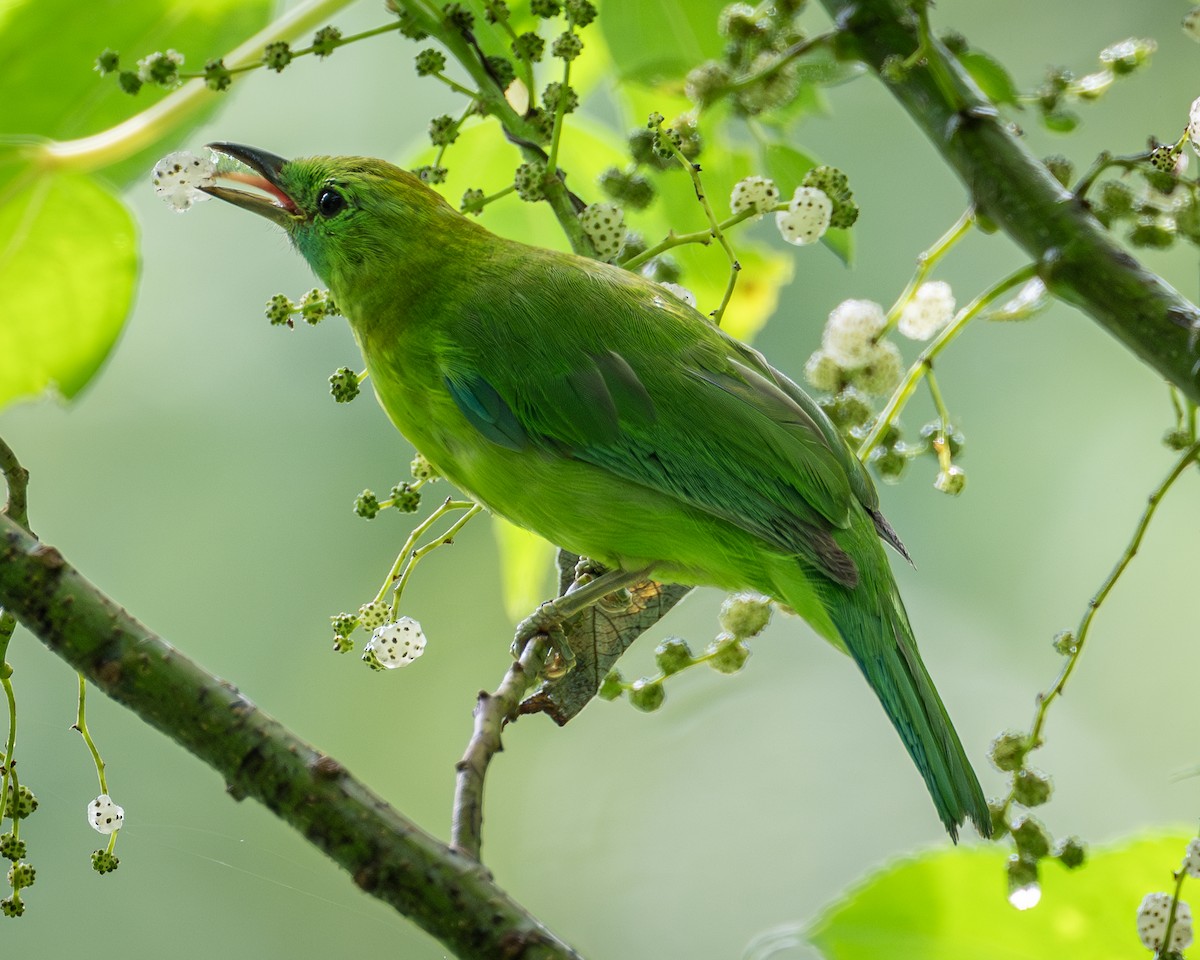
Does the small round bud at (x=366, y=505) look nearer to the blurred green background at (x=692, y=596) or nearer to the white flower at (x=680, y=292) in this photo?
the white flower at (x=680, y=292)

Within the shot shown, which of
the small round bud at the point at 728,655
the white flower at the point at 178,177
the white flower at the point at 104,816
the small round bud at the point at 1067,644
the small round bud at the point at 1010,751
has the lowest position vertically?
the white flower at the point at 104,816

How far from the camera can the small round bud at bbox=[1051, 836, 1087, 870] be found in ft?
5.45

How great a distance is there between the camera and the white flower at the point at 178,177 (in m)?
1.97

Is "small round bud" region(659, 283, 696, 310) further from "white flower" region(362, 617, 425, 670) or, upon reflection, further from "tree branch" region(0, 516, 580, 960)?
"tree branch" region(0, 516, 580, 960)

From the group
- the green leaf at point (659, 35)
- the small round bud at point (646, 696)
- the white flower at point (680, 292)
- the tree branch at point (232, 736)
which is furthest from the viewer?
the white flower at point (680, 292)

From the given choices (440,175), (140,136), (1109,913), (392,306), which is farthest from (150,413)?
(1109,913)

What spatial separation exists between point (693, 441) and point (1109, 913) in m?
1.04

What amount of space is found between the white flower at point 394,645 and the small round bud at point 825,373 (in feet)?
2.39

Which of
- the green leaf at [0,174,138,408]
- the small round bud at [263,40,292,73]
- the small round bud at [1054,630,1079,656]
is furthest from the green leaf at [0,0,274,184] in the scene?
the small round bud at [1054,630,1079,656]

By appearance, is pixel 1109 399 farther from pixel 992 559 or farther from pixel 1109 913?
pixel 1109 913

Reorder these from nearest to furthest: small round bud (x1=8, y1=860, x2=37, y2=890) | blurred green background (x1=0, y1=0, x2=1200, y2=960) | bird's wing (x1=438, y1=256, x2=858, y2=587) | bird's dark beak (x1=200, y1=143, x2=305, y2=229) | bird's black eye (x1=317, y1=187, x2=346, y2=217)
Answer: small round bud (x1=8, y1=860, x2=37, y2=890) < bird's wing (x1=438, y1=256, x2=858, y2=587) < bird's dark beak (x1=200, y1=143, x2=305, y2=229) < bird's black eye (x1=317, y1=187, x2=346, y2=217) < blurred green background (x1=0, y1=0, x2=1200, y2=960)

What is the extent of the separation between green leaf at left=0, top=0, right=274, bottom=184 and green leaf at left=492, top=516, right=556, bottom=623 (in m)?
0.95

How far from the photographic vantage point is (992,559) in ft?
17.5

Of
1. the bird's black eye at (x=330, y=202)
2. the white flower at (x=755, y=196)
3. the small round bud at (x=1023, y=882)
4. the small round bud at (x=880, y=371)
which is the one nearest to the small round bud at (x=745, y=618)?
the small round bud at (x=880, y=371)
